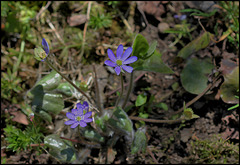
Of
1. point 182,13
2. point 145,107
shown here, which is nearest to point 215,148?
point 145,107

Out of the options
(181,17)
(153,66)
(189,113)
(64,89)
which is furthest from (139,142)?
(181,17)

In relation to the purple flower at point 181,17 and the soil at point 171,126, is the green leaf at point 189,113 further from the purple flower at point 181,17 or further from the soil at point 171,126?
the purple flower at point 181,17

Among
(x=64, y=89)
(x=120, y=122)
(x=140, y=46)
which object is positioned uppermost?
(x=140, y=46)

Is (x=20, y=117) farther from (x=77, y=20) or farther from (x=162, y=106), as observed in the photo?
(x=162, y=106)

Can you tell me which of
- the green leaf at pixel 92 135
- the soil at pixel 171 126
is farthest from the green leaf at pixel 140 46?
the green leaf at pixel 92 135

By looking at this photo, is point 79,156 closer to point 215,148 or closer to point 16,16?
point 215,148

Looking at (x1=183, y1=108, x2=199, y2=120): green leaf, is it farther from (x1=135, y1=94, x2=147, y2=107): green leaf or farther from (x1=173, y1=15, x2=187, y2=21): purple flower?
(x1=173, y1=15, x2=187, y2=21): purple flower
